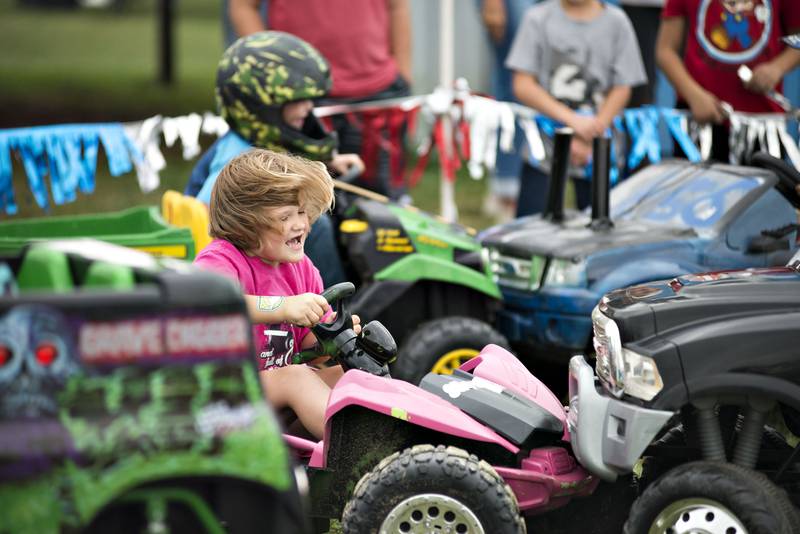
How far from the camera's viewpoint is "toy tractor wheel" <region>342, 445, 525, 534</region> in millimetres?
3373

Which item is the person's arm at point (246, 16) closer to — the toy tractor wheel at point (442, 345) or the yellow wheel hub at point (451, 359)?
the toy tractor wheel at point (442, 345)

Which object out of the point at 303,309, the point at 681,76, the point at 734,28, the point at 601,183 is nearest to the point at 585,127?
the point at 681,76

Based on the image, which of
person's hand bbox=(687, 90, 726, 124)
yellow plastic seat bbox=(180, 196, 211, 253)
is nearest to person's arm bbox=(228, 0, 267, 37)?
yellow plastic seat bbox=(180, 196, 211, 253)

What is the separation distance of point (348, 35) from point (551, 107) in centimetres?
141

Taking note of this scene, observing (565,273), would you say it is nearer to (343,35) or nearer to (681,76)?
(681,76)

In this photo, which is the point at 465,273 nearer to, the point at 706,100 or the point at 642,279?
the point at 642,279

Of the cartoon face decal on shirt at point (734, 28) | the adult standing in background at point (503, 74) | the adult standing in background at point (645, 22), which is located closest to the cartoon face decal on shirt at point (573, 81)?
the cartoon face decal on shirt at point (734, 28)

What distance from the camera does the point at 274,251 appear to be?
407 cm

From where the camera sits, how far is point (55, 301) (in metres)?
2.56

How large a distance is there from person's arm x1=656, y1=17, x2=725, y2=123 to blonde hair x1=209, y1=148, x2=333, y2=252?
3642mm

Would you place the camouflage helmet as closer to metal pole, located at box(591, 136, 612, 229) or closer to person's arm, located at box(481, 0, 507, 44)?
metal pole, located at box(591, 136, 612, 229)

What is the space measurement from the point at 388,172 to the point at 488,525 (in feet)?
14.9

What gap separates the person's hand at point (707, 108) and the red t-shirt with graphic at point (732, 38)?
138 millimetres

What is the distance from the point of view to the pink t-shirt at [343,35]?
7.85 m
